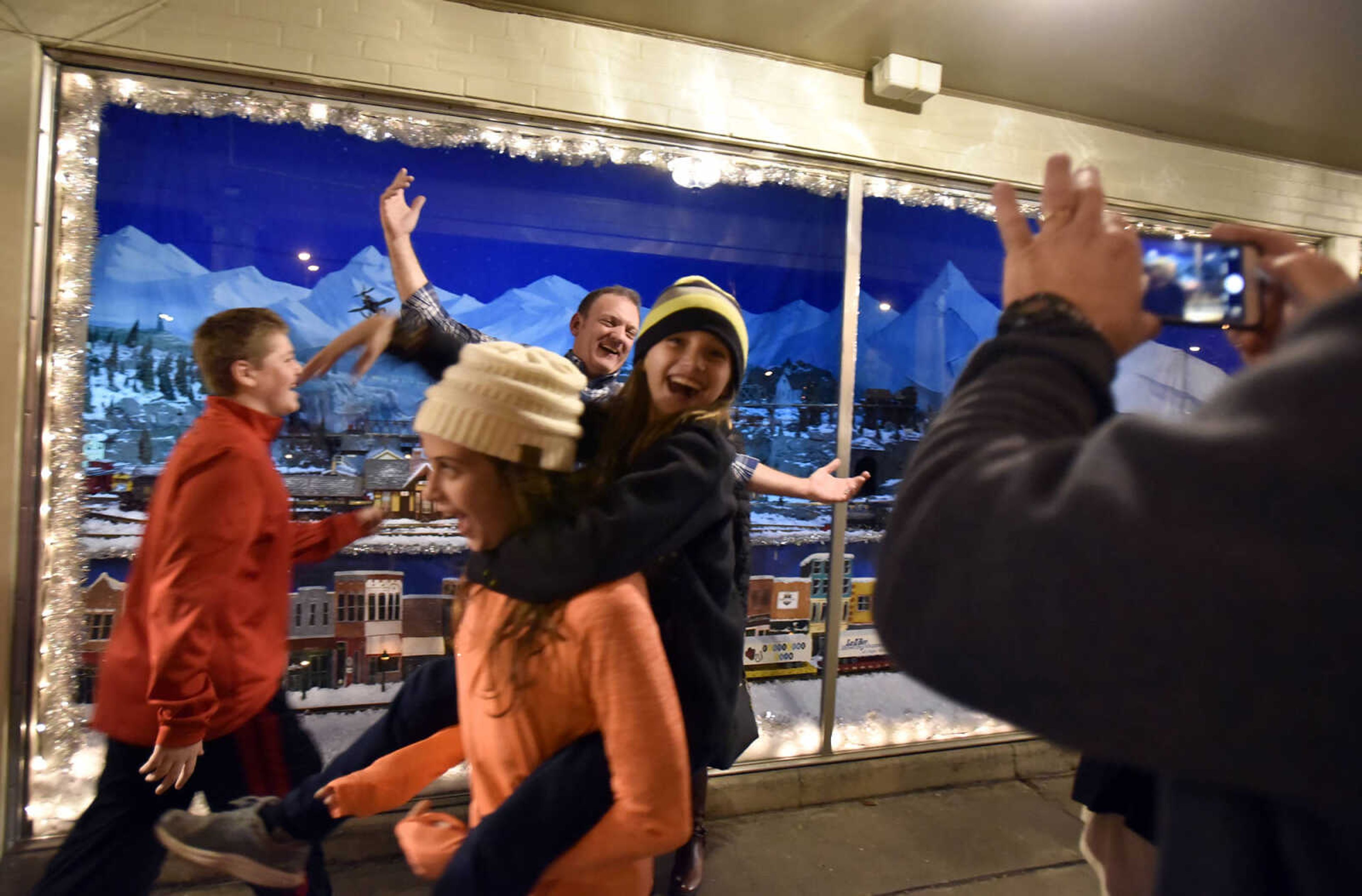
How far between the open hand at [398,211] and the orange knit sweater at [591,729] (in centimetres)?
Result: 189

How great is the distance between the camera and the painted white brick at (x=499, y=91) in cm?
272

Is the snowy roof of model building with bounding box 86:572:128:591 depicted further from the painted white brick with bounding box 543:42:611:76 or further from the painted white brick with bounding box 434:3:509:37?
the painted white brick with bounding box 543:42:611:76

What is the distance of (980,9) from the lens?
2693 millimetres

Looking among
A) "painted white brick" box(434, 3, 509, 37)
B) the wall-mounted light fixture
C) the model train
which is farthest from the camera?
the model train

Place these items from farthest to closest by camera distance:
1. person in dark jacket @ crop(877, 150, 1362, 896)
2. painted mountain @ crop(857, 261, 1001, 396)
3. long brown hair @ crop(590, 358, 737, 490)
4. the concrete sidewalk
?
painted mountain @ crop(857, 261, 1001, 396) < the concrete sidewalk < long brown hair @ crop(590, 358, 737, 490) < person in dark jacket @ crop(877, 150, 1362, 896)

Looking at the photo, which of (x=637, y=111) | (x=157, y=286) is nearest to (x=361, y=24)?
(x=637, y=111)

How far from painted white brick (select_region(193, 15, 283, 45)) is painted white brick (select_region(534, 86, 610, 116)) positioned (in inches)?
36.0

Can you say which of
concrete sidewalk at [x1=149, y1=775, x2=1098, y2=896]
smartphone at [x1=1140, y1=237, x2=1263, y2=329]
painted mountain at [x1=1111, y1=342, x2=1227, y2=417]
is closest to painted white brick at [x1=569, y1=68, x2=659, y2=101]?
smartphone at [x1=1140, y1=237, x2=1263, y2=329]

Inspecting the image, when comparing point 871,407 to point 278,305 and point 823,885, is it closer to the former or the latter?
point 823,885

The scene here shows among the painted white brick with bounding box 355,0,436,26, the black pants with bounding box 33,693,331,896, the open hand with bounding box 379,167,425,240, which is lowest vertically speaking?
the black pants with bounding box 33,693,331,896

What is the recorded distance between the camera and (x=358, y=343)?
85.3 inches

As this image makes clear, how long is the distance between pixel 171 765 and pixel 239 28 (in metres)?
2.38

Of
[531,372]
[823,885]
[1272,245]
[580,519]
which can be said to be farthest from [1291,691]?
[823,885]

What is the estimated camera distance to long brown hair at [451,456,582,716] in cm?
107
